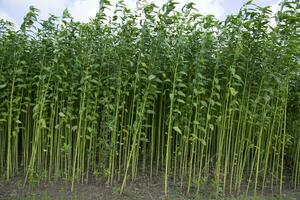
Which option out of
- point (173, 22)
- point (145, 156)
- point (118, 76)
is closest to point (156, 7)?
point (173, 22)

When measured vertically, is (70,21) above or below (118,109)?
above

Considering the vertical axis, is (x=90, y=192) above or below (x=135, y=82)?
below

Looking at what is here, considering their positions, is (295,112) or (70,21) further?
(295,112)

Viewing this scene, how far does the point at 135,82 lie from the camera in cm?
493

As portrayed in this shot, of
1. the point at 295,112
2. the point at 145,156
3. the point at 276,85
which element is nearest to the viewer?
the point at 276,85

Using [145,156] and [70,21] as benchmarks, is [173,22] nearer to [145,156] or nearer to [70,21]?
[70,21]

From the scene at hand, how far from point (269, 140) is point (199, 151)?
102 centimetres

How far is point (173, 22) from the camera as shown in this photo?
16.4ft

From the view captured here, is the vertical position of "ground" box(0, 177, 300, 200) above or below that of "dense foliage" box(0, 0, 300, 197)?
below

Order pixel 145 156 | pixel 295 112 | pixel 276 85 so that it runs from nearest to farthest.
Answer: pixel 276 85 < pixel 145 156 < pixel 295 112

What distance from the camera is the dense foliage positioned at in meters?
4.95

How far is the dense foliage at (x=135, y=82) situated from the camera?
495cm

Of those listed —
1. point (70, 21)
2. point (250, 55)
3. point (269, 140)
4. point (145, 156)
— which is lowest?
point (145, 156)

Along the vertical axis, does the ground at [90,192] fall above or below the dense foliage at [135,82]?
below
